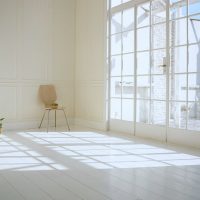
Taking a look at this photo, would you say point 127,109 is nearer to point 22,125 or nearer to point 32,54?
point 22,125

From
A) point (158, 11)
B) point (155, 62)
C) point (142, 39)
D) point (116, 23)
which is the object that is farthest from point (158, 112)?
point (116, 23)

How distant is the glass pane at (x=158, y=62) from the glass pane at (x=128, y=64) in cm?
49

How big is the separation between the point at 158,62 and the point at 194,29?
2.52 ft

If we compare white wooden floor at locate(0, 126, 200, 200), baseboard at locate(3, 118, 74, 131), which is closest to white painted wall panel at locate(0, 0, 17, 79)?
baseboard at locate(3, 118, 74, 131)

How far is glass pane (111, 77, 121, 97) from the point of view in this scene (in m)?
5.38

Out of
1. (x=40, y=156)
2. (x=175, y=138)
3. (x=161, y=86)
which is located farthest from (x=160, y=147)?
(x=40, y=156)

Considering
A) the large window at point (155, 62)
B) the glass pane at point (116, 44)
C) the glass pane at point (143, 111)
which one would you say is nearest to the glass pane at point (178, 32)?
the large window at point (155, 62)

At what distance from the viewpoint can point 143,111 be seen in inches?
192

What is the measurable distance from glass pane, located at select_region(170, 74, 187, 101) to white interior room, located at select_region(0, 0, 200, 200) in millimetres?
14

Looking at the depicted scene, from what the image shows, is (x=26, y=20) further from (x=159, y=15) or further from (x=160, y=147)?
(x=160, y=147)

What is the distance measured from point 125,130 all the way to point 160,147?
1244 mm

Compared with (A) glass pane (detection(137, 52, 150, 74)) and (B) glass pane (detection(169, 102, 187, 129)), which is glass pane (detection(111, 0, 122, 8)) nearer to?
(A) glass pane (detection(137, 52, 150, 74))

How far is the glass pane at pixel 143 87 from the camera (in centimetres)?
479

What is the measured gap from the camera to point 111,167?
2.98 metres
